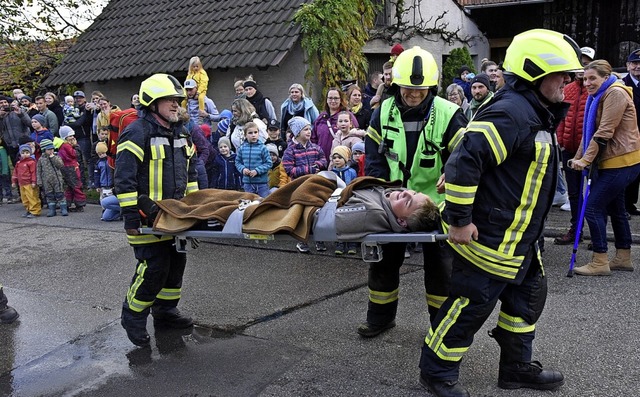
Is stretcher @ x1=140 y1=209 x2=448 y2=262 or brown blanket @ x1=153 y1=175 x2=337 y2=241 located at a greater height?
brown blanket @ x1=153 y1=175 x2=337 y2=241

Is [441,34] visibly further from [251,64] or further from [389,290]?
[389,290]

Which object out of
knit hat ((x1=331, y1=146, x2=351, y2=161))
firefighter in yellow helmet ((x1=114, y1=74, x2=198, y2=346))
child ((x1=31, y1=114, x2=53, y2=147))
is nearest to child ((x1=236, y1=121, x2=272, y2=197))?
knit hat ((x1=331, y1=146, x2=351, y2=161))

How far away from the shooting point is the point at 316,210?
4.17 metres

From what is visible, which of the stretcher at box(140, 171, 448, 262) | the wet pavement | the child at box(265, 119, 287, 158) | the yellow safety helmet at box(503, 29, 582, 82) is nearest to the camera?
the yellow safety helmet at box(503, 29, 582, 82)

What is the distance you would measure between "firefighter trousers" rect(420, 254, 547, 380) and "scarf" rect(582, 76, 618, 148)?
9.45ft

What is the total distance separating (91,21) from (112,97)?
378cm

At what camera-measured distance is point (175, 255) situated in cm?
504

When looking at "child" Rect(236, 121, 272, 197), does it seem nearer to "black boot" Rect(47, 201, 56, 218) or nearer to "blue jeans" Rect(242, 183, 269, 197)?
"blue jeans" Rect(242, 183, 269, 197)

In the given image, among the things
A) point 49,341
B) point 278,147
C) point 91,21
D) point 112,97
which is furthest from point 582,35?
point 49,341

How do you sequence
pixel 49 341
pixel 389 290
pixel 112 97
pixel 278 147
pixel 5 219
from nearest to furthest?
pixel 389 290
pixel 49 341
pixel 278 147
pixel 5 219
pixel 112 97

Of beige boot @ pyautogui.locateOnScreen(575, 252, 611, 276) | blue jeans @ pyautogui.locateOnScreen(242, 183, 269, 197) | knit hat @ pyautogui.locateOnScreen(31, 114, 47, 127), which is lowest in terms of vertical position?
beige boot @ pyautogui.locateOnScreen(575, 252, 611, 276)

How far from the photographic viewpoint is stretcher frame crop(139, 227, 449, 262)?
3.69 m

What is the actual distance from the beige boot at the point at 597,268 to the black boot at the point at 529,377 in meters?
2.39

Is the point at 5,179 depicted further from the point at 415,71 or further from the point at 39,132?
the point at 415,71
